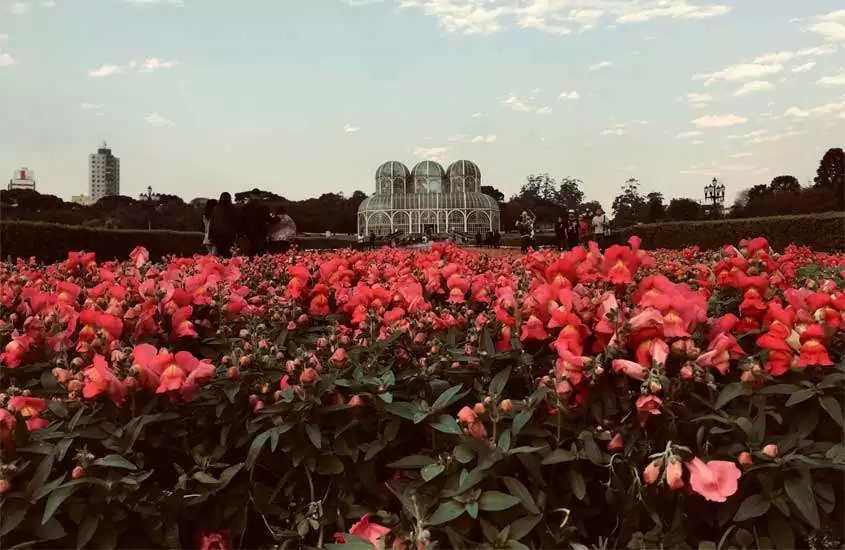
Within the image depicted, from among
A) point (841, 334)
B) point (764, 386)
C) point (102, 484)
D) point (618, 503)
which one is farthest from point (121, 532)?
point (841, 334)

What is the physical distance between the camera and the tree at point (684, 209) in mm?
49094

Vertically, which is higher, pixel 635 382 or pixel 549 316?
pixel 549 316

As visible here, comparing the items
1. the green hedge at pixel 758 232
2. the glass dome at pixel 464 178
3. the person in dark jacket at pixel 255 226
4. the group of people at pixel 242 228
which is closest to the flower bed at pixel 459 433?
the group of people at pixel 242 228

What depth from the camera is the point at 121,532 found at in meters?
1.87

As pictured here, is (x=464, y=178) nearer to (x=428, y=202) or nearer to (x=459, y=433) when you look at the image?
(x=428, y=202)

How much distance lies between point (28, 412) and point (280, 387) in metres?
0.68

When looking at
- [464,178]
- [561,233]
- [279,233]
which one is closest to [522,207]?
[464,178]

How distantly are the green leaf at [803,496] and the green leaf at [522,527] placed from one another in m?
0.58

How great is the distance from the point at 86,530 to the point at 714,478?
1515mm

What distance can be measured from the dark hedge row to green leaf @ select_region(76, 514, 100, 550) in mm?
12370

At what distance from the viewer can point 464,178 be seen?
124 feet

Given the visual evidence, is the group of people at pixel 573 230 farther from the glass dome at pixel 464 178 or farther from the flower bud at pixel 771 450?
the flower bud at pixel 771 450

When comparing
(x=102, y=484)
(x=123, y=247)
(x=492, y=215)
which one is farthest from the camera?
(x=492, y=215)

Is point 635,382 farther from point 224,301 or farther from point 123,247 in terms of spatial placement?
point 123,247
